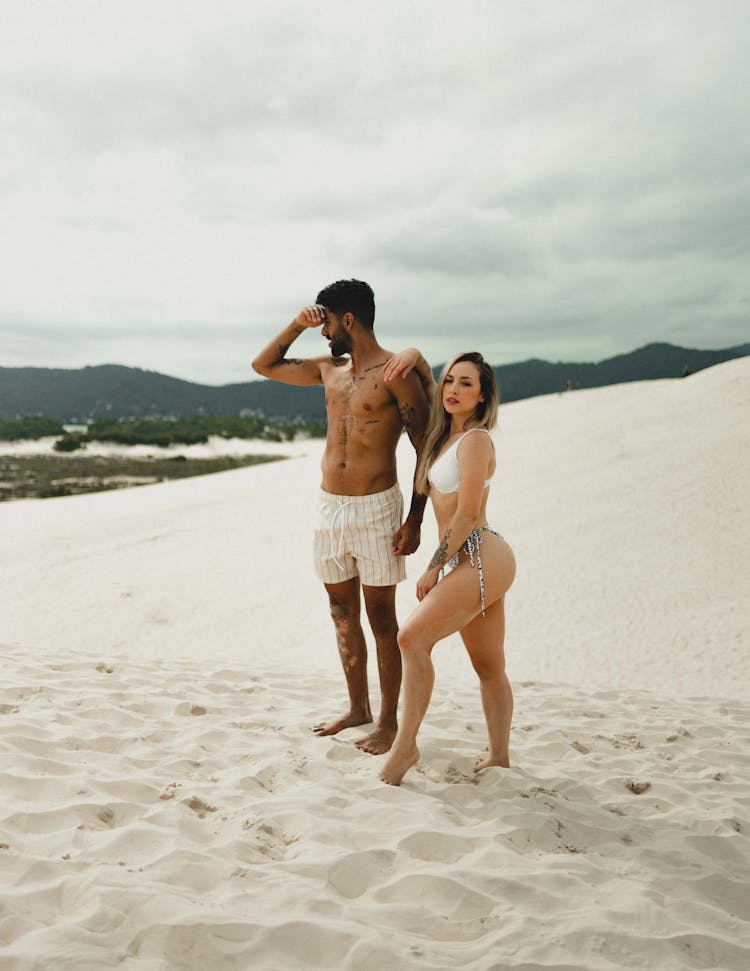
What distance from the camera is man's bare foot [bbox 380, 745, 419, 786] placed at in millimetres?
3718

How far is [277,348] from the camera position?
4570mm

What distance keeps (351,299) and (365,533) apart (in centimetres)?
133

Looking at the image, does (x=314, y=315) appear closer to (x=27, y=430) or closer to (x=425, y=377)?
(x=425, y=377)

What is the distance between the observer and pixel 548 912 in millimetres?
2625

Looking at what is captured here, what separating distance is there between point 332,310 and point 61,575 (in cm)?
1035

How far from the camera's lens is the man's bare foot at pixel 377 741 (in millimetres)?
4203

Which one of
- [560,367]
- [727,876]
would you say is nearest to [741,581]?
[727,876]

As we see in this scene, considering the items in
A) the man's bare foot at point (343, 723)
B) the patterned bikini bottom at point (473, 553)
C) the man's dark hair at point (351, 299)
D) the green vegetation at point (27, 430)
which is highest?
the green vegetation at point (27, 430)

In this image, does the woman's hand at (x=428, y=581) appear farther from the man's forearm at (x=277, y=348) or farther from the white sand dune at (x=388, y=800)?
the man's forearm at (x=277, y=348)

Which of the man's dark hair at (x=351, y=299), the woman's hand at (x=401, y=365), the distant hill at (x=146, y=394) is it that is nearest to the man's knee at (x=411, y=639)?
the woman's hand at (x=401, y=365)

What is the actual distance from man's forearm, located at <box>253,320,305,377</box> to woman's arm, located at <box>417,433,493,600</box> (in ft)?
4.91

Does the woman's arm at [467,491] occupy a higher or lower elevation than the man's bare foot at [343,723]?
higher

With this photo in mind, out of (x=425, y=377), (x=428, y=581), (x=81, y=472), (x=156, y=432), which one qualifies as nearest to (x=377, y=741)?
(x=428, y=581)

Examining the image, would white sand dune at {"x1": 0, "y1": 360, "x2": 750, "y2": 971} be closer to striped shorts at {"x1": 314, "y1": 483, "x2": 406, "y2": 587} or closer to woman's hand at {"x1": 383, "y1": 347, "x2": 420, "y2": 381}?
striped shorts at {"x1": 314, "y1": 483, "x2": 406, "y2": 587}
